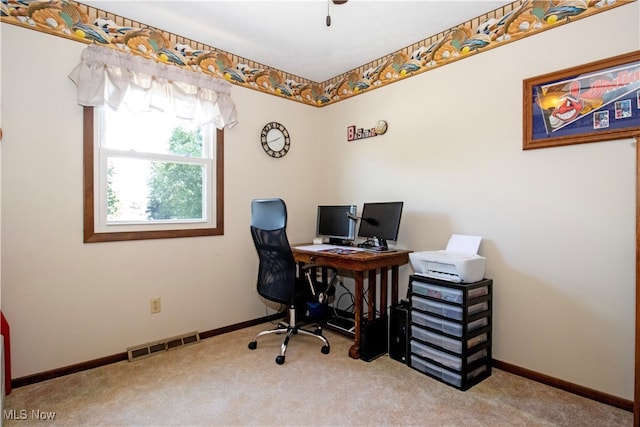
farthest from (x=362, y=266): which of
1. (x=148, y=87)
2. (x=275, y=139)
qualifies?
(x=148, y=87)

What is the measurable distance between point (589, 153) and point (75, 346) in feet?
11.6

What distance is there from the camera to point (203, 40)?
2715 millimetres

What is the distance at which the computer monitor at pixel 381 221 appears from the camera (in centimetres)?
271

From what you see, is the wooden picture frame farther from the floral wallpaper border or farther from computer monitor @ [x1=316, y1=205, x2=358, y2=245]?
computer monitor @ [x1=316, y1=205, x2=358, y2=245]

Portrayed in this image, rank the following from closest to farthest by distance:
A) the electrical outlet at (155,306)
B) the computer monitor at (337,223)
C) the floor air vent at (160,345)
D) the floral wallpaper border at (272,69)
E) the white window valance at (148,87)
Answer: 1. the floral wallpaper border at (272,69)
2. the white window valance at (148,87)
3. the floor air vent at (160,345)
4. the electrical outlet at (155,306)
5. the computer monitor at (337,223)

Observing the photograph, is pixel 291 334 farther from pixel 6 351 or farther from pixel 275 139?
pixel 275 139

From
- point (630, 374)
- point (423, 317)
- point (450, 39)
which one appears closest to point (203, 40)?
point (450, 39)

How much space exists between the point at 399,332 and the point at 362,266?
591mm

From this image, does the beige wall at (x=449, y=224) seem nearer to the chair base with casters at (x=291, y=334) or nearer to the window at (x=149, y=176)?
the window at (x=149, y=176)

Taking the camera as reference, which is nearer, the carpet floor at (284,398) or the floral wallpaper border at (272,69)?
the carpet floor at (284,398)

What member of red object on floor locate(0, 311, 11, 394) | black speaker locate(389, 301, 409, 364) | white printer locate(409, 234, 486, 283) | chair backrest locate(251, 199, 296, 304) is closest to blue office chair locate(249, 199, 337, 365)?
chair backrest locate(251, 199, 296, 304)

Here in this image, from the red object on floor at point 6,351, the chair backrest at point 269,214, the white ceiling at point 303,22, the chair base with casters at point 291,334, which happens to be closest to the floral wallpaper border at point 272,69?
the white ceiling at point 303,22

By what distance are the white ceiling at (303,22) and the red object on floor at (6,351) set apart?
212 cm

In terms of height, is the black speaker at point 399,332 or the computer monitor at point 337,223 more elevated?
the computer monitor at point 337,223
